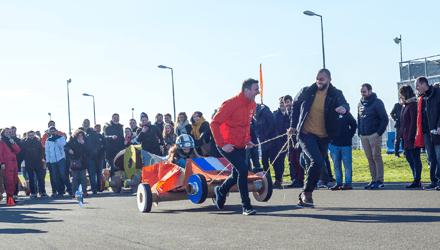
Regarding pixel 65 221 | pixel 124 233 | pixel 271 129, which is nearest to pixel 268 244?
pixel 124 233

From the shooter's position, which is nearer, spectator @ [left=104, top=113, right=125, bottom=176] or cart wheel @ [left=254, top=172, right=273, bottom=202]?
cart wheel @ [left=254, top=172, right=273, bottom=202]

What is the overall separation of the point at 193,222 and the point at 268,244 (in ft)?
7.11

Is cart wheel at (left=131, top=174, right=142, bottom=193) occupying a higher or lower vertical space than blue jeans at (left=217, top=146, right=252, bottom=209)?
lower

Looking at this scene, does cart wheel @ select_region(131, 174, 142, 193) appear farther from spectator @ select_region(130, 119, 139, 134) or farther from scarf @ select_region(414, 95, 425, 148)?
scarf @ select_region(414, 95, 425, 148)

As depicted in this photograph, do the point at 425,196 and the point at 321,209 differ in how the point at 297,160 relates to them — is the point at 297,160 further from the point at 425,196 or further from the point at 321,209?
the point at 321,209

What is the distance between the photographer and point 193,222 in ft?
23.9

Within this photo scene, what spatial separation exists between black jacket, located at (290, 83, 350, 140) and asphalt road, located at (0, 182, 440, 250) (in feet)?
3.93

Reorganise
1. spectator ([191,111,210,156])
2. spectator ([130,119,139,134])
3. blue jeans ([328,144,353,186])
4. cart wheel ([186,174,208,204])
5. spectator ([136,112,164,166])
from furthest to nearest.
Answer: spectator ([130,119,139,134]) < spectator ([136,112,164,166]) < spectator ([191,111,210,156]) < blue jeans ([328,144,353,186]) < cart wheel ([186,174,208,204])

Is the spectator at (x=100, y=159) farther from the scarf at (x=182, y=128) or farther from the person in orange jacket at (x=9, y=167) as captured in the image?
the scarf at (x=182, y=128)

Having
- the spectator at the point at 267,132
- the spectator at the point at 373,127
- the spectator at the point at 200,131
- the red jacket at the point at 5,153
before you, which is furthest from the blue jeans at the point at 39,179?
the spectator at the point at 373,127

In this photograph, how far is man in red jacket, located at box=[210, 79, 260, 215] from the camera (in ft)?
25.8

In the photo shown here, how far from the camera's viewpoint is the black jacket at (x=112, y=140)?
17.6m

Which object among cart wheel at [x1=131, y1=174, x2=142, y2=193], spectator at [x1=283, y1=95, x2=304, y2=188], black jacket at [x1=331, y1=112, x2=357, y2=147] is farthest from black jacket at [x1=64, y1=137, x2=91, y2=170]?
black jacket at [x1=331, y1=112, x2=357, y2=147]

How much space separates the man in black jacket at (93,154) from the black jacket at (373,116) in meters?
8.39
